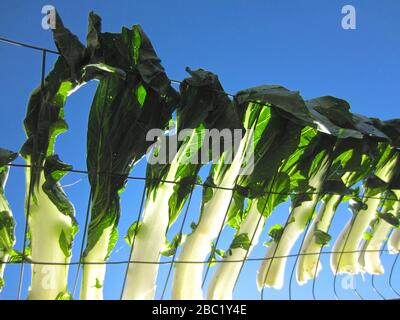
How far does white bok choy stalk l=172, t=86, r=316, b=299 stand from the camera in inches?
99.0

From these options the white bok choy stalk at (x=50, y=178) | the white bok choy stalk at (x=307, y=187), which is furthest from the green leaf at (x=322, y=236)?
the white bok choy stalk at (x=50, y=178)

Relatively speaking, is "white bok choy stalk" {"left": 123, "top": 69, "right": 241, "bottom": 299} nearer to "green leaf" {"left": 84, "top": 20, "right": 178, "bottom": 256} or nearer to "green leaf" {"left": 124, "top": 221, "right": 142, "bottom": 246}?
"green leaf" {"left": 124, "top": 221, "right": 142, "bottom": 246}

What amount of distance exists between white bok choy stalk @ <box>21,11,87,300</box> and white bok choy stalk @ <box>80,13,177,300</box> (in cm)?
10

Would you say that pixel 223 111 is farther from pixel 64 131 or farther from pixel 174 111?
pixel 64 131

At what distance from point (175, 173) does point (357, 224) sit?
1.65m

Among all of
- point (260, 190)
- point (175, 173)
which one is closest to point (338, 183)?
point (260, 190)

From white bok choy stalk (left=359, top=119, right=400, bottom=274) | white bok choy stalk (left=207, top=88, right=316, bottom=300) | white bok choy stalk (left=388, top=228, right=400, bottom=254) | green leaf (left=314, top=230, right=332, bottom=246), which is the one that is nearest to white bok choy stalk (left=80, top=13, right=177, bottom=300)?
white bok choy stalk (left=207, top=88, right=316, bottom=300)

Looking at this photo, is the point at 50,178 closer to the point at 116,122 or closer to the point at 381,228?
the point at 116,122

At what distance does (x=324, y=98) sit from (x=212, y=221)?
3.06ft

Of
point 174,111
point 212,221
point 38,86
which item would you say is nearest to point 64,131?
point 38,86

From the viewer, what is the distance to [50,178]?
2033mm

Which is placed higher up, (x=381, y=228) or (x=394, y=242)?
(x=381, y=228)

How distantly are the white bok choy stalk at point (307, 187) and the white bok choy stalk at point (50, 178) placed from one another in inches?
48.0

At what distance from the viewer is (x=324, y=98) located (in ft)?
9.12
